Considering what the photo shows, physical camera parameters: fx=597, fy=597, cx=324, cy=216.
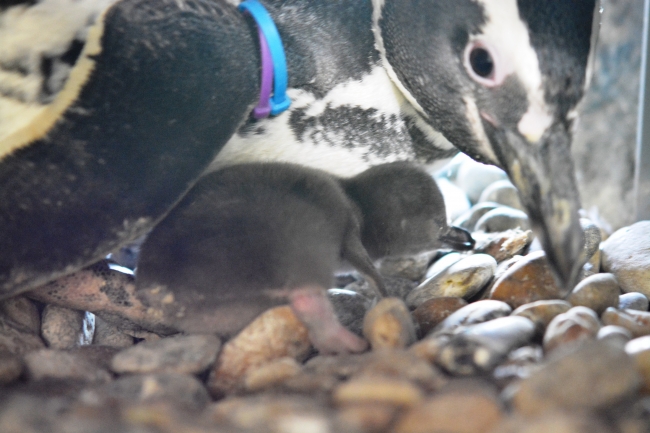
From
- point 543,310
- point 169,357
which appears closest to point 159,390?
point 169,357

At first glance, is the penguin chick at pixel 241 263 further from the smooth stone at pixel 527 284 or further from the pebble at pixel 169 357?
the smooth stone at pixel 527 284

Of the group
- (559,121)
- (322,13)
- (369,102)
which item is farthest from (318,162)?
(559,121)

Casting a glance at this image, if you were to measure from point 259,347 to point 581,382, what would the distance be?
0.35m

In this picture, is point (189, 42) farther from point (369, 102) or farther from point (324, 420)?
point (324, 420)

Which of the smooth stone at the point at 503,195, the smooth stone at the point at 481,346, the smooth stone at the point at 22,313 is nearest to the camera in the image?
the smooth stone at the point at 481,346

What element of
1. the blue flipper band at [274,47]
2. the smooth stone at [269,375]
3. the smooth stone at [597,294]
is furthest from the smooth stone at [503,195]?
the smooth stone at [269,375]

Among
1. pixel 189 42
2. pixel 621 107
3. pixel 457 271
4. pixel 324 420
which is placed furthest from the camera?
pixel 621 107

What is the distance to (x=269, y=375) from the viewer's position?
0.58 meters

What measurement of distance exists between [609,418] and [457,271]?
1.42ft

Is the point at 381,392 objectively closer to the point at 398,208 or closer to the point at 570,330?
the point at 570,330

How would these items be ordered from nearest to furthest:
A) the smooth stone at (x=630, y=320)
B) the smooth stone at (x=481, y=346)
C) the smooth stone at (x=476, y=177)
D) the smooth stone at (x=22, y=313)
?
the smooth stone at (x=481, y=346)
the smooth stone at (x=630, y=320)
the smooth stone at (x=22, y=313)
the smooth stone at (x=476, y=177)

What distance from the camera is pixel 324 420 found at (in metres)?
0.45

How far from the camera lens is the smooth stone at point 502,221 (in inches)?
45.5

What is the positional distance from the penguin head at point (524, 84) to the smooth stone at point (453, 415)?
11.2 inches
